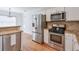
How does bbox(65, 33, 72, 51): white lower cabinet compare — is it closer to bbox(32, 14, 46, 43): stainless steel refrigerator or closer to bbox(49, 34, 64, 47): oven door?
bbox(49, 34, 64, 47): oven door

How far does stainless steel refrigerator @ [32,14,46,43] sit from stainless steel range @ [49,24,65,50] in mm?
505

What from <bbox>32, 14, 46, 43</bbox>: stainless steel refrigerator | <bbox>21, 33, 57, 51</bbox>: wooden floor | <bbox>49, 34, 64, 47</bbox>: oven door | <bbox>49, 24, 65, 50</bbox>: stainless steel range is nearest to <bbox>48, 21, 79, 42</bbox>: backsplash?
<bbox>49, 24, 65, 50</bbox>: stainless steel range

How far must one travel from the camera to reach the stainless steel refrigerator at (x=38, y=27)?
3.42 metres

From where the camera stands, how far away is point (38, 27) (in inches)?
138

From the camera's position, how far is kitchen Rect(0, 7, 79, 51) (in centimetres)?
237

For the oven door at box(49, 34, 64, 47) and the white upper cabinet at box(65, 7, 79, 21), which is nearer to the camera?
the white upper cabinet at box(65, 7, 79, 21)

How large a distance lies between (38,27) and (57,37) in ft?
3.47

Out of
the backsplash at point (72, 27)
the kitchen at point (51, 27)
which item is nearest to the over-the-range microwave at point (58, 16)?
the kitchen at point (51, 27)

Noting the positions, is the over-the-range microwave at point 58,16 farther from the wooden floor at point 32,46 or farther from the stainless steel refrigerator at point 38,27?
the wooden floor at point 32,46

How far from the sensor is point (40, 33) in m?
3.46

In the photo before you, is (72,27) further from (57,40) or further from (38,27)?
(38,27)
